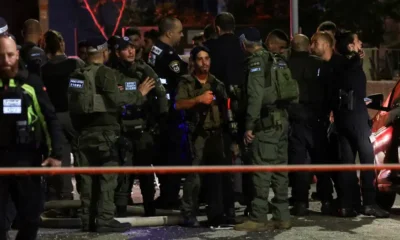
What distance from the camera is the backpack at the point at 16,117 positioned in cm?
691

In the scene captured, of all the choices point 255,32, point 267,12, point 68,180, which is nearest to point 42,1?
point 267,12

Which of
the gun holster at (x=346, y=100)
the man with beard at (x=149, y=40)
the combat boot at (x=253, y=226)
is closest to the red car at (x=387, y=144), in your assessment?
the gun holster at (x=346, y=100)

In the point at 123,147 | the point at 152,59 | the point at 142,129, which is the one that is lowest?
the point at 123,147

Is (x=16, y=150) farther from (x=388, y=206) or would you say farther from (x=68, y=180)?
(x=388, y=206)

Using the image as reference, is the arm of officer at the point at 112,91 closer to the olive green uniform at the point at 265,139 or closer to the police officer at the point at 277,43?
the olive green uniform at the point at 265,139

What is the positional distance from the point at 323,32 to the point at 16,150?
466cm

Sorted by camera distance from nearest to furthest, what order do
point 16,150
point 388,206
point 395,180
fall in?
point 16,150 → point 395,180 → point 388,206

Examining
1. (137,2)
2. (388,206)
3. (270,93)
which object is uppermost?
(137,2)

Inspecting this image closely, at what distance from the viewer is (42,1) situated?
18469 millimetres

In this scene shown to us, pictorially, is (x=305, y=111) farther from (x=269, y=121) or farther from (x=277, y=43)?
(x=269, y=121)

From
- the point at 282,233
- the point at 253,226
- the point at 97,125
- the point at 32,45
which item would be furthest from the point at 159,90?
the point at 282,233

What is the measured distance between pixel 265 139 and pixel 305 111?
4.25ft

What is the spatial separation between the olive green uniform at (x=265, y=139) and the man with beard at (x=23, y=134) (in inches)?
97.8

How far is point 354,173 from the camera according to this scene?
10.3 metres
